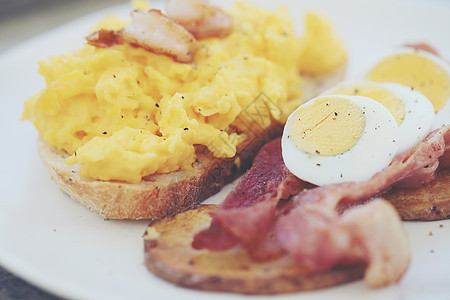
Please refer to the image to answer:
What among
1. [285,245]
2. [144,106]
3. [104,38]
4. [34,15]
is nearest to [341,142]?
[285,245]

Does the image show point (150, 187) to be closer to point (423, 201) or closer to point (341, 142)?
point (341, 142)

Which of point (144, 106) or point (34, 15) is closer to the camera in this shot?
point (144, 106)

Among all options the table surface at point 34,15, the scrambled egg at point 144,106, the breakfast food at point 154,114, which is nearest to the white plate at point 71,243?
the breakfast food at point 154,114

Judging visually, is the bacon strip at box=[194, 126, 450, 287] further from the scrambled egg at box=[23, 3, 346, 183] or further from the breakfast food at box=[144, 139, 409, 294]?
the scrambled egg at box=[23, 3, 346, 183]

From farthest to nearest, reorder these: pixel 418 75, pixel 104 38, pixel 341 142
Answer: pixel 418 75 → pixel 104 38 → pixel 341 142

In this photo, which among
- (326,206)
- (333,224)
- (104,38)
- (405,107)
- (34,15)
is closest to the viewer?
(333,224)
